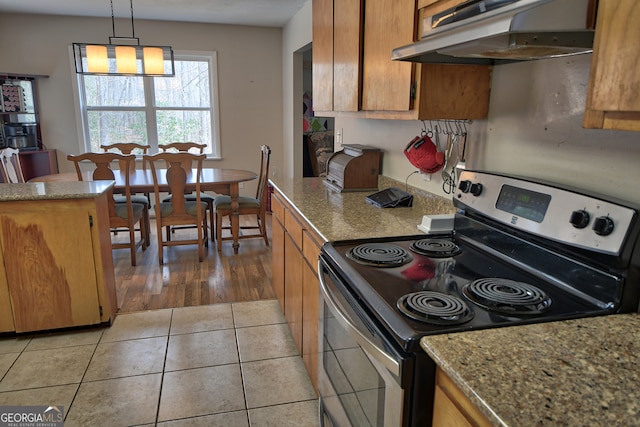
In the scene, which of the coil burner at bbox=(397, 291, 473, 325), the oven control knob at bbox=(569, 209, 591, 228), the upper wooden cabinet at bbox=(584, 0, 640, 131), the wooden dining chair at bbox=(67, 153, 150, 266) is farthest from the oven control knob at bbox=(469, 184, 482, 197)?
the wooden dining chair at bbox=(67, 153, 150, 266)

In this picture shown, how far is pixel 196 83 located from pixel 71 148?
174cm

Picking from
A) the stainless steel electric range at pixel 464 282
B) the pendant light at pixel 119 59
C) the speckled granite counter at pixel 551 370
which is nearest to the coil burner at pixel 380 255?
the stainless steel electric range at pixel 464 282

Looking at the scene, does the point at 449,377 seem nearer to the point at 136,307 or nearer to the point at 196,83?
the point at 136,307

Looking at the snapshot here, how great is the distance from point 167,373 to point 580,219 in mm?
2031

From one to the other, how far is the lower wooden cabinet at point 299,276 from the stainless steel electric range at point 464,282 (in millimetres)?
268

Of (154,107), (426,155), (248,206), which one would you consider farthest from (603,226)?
(154,107)

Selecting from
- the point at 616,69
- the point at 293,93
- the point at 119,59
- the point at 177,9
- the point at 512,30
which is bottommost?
the point at 616,69

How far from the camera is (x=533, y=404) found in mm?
763

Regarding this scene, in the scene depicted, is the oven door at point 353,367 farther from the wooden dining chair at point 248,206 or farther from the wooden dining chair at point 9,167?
the wooden dining chair at point 9,167

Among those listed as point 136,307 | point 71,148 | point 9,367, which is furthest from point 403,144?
point 71,148

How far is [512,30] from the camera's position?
1000mm

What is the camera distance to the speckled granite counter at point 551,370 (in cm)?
74

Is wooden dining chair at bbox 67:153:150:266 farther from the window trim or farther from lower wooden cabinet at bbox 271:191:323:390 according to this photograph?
the window trim

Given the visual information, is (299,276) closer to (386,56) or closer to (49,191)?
(386,56)
